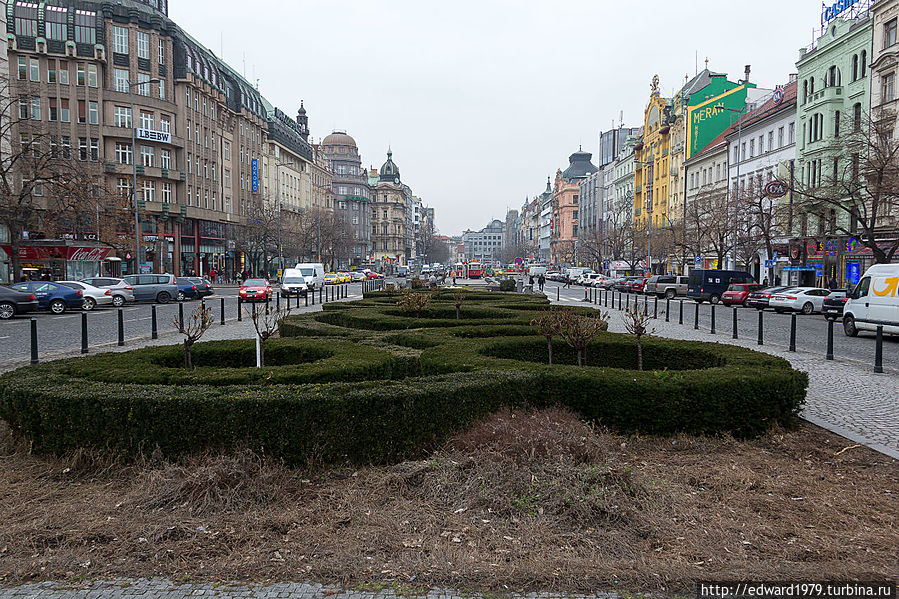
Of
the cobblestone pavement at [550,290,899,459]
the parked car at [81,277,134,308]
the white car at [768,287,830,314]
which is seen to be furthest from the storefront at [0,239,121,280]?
the cobblestone pavement at [550,290,899,459]

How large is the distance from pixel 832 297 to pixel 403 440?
27.2m

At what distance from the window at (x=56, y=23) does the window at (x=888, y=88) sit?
57.9 meters

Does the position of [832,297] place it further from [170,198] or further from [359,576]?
[170,198]

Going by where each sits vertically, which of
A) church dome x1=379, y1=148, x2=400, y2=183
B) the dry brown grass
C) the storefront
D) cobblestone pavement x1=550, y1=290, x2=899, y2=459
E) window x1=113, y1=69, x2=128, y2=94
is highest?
church dome x1=379, y1=148, x2=400, y2=183

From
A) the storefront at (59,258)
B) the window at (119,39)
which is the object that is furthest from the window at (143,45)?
the storefront at (59,258)

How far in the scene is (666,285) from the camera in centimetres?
4484

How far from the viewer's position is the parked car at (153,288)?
34.3 metres

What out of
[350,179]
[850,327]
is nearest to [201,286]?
[850,327]

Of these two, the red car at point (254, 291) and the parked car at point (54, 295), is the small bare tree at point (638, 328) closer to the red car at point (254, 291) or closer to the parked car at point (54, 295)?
the parked car at point (54, 295)

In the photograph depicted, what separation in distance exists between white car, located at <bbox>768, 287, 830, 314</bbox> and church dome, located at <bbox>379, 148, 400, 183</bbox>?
515 feet

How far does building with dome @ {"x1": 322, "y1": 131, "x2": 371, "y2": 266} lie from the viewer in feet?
497

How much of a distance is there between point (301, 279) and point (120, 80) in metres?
26.7

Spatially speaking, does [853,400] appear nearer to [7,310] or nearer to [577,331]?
[577,331]

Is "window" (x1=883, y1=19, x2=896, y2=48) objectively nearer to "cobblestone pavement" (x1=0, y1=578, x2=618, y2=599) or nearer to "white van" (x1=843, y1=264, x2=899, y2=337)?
"white van" (x1=843, y1=264, x2=899, y2=337)
